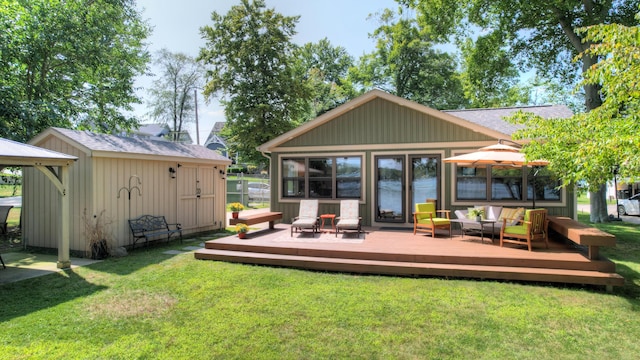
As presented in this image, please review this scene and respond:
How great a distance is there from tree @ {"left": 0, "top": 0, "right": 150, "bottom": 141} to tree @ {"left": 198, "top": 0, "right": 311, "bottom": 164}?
604 centimetres

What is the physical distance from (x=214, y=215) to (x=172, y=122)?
24232mm

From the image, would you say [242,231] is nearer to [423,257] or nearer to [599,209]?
[423,257]

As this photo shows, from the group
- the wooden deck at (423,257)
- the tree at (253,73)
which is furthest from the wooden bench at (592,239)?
the tree at (253,73)

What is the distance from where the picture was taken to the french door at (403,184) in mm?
9336

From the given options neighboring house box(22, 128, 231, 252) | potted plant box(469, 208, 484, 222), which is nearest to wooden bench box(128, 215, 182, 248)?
neighboring house box(22, 128, 231, 252)

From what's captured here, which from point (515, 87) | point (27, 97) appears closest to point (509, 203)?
point (27, 97)

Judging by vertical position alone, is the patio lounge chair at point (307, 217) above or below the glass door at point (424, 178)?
below

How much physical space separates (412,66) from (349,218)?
72.0 feet

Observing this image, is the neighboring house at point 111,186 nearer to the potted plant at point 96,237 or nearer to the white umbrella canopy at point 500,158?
the potted plant at point 96,237

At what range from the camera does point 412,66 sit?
27.0 m

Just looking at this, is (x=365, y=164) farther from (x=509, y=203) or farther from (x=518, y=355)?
(x=518, y=355)

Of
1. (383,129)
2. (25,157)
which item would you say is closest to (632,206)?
(383,129)

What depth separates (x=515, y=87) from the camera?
27.4 meters

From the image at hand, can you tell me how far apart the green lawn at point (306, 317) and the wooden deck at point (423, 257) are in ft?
0.61
